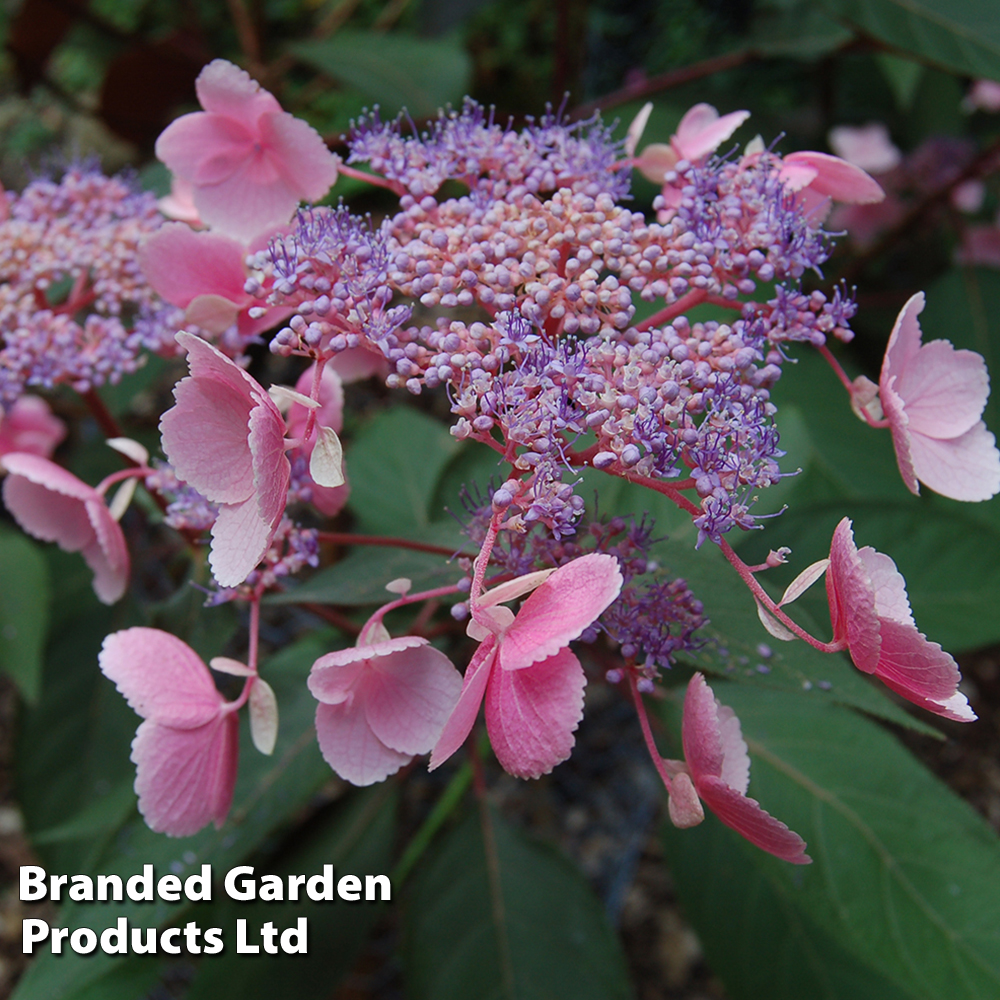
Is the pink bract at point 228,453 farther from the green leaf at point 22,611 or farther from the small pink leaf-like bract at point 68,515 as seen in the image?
the green leaf at point 22,611

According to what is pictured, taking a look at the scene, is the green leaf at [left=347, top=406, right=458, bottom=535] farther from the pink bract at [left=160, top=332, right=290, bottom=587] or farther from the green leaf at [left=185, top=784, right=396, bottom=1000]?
the pink bract at [left=160, top=332, right=290, bottom=587]

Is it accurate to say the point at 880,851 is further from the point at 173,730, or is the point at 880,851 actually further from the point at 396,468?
the point at 396,468

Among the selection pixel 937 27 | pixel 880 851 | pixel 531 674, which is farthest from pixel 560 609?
pixel 937 27

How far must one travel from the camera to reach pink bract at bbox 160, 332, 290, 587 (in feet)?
1.36

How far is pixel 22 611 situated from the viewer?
40.6 inches

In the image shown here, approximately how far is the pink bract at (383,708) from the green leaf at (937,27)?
922mm

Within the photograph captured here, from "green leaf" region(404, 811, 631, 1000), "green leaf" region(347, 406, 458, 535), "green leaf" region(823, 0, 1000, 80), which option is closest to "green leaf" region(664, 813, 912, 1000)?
"green leaf" region(404, 811, 631, 1000)

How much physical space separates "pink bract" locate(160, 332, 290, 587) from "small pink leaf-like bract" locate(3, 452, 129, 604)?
19 centimetres

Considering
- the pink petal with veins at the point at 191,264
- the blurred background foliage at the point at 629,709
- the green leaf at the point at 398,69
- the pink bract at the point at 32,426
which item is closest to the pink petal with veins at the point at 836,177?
the blurred background foliage at the point at 629,709

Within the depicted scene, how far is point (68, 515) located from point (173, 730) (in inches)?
9.4

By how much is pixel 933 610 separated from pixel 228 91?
2.77 feet

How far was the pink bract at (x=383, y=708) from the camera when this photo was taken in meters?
0.46

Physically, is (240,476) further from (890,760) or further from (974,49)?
(974,49)

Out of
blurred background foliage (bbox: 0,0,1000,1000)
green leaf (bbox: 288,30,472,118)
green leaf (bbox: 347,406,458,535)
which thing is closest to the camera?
blurred background foliage (bbox: 0,0,1000,1000)
